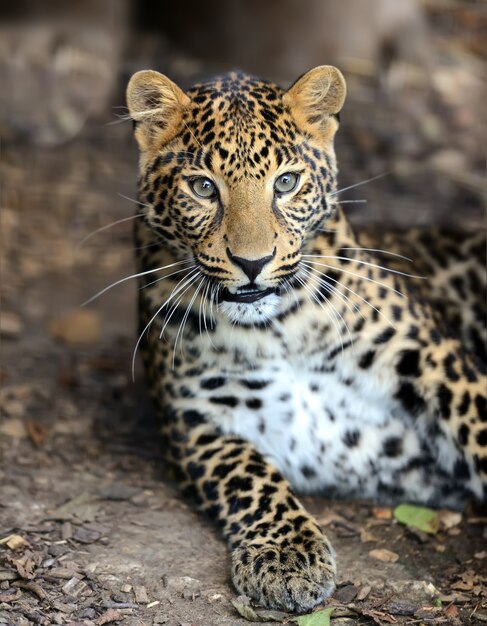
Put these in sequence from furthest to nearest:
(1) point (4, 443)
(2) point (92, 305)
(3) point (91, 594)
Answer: (2) point (92, 305) < (1) point (4, 443) < (3) point (91, 594)

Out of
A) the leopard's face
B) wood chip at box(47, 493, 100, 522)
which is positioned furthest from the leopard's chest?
wood chip at box(47, 493, 100, 522)

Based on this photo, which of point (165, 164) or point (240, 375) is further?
point (240, 375)

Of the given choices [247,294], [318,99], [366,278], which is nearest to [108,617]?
[247,294]

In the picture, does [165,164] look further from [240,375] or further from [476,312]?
[476,312]

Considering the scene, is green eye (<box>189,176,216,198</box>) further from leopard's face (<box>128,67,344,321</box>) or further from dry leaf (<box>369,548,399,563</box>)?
dry leaf (<box>369,548,399,563</box>)

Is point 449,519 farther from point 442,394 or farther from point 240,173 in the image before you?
point 240,173

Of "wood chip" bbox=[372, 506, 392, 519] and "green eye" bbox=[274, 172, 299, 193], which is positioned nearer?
"green eye" bbox=[274, 172, 299, 193]

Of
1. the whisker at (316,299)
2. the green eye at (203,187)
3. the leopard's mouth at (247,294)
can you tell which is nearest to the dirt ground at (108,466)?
the whisker at (316,299)

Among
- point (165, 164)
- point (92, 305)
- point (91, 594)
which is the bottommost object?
point (91, 594)

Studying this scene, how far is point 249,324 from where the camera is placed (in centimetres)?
666

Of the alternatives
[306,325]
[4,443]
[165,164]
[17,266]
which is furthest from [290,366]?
[17,266]

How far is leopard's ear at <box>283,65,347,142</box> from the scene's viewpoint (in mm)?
6297

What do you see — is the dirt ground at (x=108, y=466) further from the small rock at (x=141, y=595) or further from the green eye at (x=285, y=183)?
the green eye at (x=285, y=183)

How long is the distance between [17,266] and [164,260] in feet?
14.0
